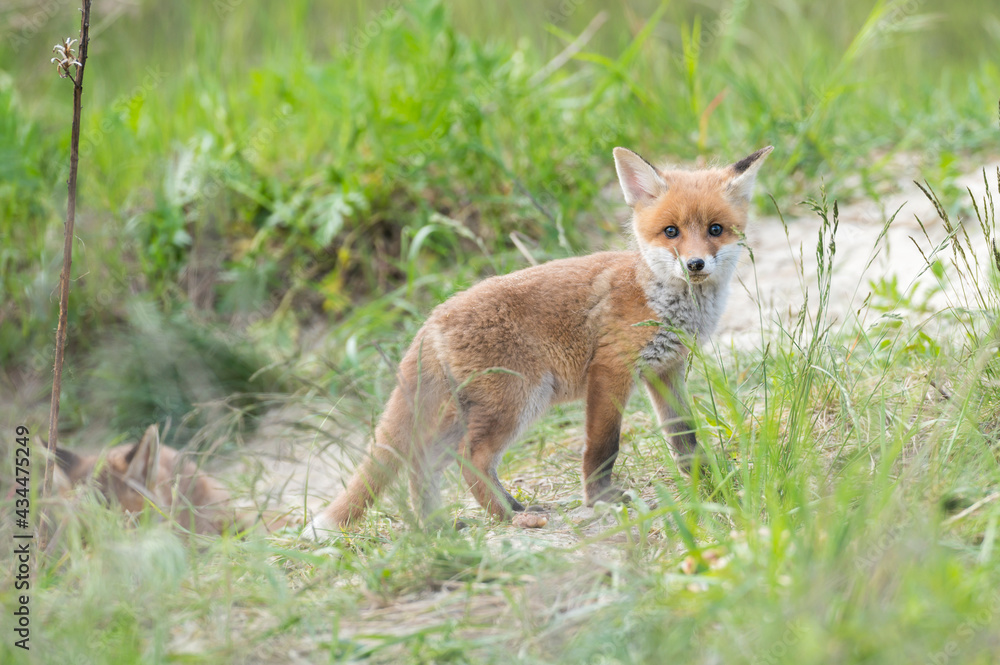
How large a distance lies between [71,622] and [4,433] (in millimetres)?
2965

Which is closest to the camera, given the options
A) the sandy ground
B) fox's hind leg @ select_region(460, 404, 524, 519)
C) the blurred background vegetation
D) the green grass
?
the green grass

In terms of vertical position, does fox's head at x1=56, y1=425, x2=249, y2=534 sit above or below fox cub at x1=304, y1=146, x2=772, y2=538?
below

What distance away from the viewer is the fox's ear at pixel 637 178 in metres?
3.35

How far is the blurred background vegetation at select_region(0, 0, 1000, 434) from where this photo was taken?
5.13m

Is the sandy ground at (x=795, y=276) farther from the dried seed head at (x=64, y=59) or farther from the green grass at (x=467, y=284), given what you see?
the dried seed head at (x=64, y=59)

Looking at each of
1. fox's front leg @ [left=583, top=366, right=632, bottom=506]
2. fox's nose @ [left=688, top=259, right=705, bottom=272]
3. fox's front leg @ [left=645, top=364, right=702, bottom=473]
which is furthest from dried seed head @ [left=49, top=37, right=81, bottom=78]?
fox's front leg @ [left=645, top=364, right=702, bottom=473]

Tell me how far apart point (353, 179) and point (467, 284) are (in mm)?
1573

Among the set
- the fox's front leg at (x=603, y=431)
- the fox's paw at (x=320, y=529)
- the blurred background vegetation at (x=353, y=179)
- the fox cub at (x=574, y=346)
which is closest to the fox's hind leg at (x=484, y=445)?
the fox cub at (x=574, y=346)

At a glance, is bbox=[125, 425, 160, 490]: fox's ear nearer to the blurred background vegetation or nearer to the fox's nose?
the blurred background vegetation

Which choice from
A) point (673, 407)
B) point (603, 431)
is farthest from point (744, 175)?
point (603, 431)

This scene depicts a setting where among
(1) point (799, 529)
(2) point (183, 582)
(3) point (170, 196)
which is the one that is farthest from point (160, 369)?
(1) point (799, 529)

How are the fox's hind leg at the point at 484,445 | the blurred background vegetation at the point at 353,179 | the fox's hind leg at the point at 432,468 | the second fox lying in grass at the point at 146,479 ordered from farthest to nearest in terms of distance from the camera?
the blurred background vegetation at the point at 353,179 < the second fox lying in grass at the point at 146,479 < the fox's hind leg at the point at 484,445 < the fox's hind leg at the point at 432,468

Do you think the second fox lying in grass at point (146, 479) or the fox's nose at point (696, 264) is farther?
the second fox lying in grass at point (146, 479)

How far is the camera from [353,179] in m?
5.54
